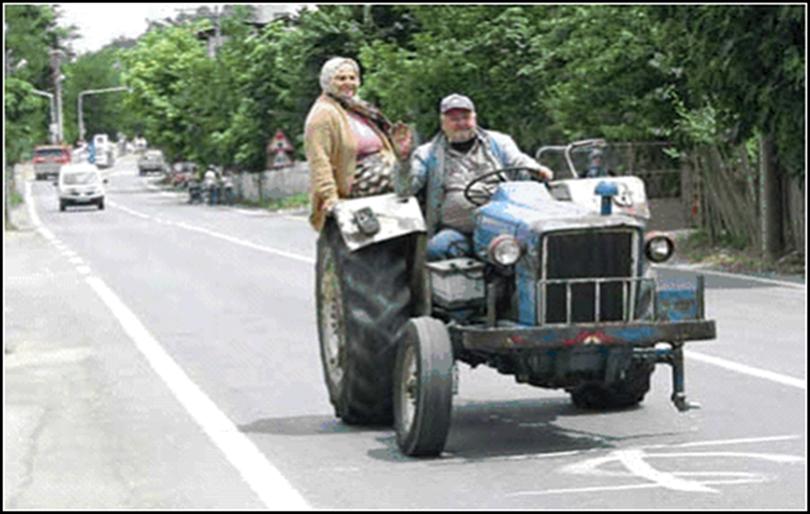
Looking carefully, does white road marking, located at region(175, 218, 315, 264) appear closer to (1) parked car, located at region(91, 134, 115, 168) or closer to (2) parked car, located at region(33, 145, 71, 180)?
(2) parked car, located at region(33, 145, 71, 180)

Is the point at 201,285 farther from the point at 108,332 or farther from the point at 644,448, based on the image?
the point at 644,448

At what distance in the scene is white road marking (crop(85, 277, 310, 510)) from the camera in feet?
30.0

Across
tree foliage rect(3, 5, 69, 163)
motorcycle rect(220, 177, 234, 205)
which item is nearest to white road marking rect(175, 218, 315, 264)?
tree foliage rect(3, 5, 69, 163)

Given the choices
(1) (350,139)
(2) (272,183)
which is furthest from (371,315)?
(2) (272,183)

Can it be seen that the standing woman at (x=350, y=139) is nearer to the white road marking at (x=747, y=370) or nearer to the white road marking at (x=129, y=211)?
the white road marking at (x=747, y=370)

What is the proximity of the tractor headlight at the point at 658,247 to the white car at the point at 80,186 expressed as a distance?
205ft

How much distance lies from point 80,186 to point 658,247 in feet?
206

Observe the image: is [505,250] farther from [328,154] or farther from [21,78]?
[21,78]

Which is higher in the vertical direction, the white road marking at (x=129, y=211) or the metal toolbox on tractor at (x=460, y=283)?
the metal toolbox on tractor at (x=460, y=283)

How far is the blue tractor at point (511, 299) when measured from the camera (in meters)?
9.81

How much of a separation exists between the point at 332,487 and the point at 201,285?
16.9 meters

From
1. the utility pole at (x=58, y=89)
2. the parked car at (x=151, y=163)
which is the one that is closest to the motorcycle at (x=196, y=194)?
the utility pole at (x=58, y=89)

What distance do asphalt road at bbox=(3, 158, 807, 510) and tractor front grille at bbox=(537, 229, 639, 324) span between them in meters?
0.78

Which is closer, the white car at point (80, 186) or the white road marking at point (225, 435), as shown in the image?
the white road marking at point (225, 435)
